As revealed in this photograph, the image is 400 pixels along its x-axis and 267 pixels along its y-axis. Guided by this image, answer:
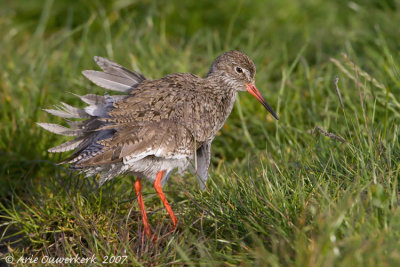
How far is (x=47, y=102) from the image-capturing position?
213 inches

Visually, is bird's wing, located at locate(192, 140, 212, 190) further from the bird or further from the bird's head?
the bird's head

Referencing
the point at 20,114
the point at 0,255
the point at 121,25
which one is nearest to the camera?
the point at 0,255

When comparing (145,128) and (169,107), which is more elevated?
(169,107)

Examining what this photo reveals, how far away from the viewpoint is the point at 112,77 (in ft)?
14.7

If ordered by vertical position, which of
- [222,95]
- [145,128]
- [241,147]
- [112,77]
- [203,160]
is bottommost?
[241,147]

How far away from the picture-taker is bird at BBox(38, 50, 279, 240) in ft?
13.0

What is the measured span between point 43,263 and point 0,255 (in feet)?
2.24

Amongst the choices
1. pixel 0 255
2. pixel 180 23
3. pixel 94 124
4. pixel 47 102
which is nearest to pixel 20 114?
pixel 47 102

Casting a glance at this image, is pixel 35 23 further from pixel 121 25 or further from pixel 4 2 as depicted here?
pixel 121 25

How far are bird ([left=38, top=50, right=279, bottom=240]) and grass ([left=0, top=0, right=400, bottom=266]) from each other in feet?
0.74

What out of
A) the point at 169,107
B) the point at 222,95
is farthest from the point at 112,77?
the point at 222,95

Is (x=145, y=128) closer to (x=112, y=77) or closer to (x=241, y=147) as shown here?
(x=112, y=77)

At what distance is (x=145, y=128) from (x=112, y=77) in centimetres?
73

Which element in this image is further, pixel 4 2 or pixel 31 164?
pixel 4 2
